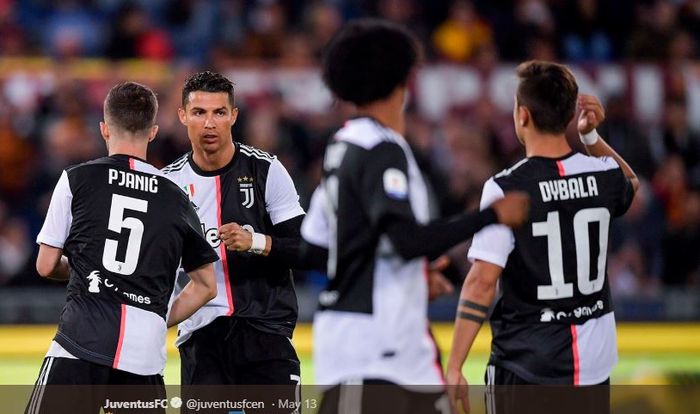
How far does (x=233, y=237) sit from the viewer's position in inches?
225

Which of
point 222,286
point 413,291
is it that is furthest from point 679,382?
point 413,291

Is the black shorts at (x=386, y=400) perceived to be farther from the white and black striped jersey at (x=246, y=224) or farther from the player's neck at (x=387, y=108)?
the white and black striped jersey at (x=246, y=224)

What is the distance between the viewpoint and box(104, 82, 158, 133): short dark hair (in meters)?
5.46

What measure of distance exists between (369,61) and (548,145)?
1295mm

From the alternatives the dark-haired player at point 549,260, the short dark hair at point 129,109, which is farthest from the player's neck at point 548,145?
the short dark hair at point 129,109

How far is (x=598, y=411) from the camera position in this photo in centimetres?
516

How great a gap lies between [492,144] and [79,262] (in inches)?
325

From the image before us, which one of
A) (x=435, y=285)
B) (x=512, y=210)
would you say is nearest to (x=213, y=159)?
(x=435, y=285)

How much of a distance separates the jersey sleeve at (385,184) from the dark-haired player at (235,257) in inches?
77.0

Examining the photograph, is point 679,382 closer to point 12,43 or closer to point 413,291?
point 413,291

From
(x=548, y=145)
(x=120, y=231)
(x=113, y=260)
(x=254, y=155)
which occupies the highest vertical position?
(x=254, y=155)

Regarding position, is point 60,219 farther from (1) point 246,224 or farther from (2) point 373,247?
(2) point 373,247

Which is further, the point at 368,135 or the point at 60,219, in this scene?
A: the point at 60,219

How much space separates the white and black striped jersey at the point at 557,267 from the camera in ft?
16.7
